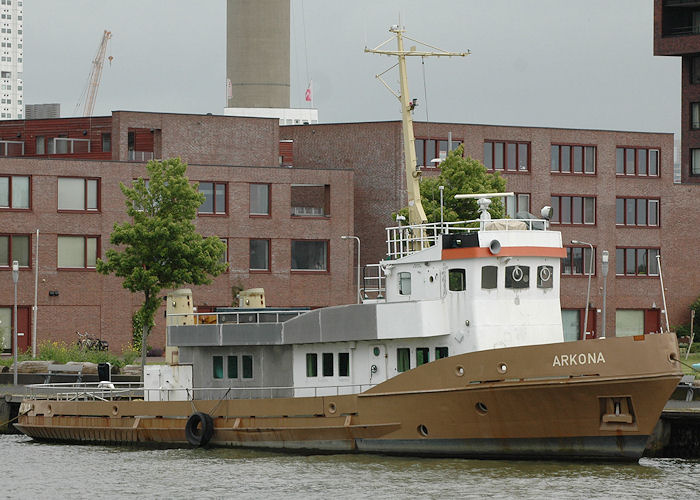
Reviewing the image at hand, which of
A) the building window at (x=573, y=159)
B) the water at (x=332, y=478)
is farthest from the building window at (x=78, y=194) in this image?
the water at (x=332, y=478)

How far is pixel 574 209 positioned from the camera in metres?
84.8

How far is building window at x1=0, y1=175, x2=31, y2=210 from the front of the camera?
71438mm

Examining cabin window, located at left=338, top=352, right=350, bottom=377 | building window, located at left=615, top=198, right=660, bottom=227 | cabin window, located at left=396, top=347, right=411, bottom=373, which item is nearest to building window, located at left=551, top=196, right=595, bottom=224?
building window, located at left=615, top=198, right=660, bottom=227

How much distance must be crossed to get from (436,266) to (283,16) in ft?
441

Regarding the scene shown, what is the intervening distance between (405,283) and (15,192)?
130 ft

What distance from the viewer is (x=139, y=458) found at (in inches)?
1517

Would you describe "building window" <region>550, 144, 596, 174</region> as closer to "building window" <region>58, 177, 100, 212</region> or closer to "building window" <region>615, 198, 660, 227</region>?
"building window" <region>615, 198, 660, 227</region>

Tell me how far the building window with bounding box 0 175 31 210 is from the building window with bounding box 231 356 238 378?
113 ft

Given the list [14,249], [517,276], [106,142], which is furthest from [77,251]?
→ [517,276]

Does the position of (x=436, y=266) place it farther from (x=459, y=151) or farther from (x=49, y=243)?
(x=49, y=243)

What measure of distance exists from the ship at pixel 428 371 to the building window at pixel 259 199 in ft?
111

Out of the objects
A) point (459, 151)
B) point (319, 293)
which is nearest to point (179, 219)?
point (459, 151)

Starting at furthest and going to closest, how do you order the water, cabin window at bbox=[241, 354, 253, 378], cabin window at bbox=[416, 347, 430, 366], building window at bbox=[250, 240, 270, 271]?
building window at bbox=[250, 240, 270, 271] → cabin window at bbox=[241, 354, 253, 378] → cabin window at bbox=[416, 347, 430, 366] → the water

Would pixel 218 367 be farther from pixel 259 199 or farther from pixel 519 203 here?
pixel 519 203
